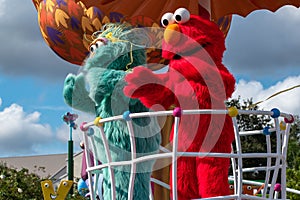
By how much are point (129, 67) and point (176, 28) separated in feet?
1.91

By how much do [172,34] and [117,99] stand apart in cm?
51

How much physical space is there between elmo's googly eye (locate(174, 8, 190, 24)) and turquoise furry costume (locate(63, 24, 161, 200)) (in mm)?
457

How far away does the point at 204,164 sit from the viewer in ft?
6.29

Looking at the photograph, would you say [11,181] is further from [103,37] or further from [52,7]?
[103,37]

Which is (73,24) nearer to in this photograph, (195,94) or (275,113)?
(195,94)

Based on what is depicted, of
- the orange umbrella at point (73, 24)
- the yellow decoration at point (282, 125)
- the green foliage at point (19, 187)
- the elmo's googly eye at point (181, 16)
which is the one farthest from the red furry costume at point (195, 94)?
the green foliage at point (19, 187)

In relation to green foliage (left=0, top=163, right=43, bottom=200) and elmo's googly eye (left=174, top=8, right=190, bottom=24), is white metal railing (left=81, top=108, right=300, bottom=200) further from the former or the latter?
green foliage (left=0, top=163, right=43, bottom=200)

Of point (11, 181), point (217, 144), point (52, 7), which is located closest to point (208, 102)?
point (217, 144)

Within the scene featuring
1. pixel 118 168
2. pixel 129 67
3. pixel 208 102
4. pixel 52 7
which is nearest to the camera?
pixel 208 102

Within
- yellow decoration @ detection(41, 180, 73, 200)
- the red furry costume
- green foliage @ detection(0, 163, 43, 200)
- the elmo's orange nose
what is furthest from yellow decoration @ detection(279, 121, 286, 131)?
green foliage @ detection(0, 163, 43, 200)

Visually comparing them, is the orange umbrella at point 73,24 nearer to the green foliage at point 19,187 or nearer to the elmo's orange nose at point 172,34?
the elmo's orange nose at point 172,34

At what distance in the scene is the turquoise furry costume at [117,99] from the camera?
2.32 metres

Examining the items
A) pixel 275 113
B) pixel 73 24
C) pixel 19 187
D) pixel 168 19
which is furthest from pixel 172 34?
pixel 19 187

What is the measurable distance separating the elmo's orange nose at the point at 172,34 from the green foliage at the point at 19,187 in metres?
3.48
